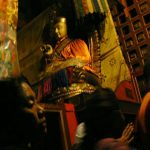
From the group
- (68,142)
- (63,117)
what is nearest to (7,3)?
(63,117)

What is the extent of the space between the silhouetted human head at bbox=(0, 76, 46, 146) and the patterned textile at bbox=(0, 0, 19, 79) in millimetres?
2024

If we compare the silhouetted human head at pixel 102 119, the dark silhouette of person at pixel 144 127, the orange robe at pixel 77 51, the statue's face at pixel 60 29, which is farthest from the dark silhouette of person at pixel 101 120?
the statue's face at pixel 60 29

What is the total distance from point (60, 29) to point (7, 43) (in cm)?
307

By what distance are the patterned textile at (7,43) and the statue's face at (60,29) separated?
2.73 metres

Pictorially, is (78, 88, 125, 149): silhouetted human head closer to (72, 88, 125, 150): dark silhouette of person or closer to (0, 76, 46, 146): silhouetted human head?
(72, 88, 125, 150): dark silhouette of person

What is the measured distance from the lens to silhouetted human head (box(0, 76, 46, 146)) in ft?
3.58

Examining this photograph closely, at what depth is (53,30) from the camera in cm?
633

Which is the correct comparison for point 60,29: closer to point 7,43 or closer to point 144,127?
point 7,43

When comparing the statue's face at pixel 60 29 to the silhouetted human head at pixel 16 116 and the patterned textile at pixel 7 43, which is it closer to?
the patterned textile at pixel 7 43

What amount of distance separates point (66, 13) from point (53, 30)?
4.00ft

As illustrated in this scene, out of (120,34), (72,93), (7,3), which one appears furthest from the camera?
(120,34)

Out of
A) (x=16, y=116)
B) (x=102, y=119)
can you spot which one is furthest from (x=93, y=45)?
(x=16, y=116)

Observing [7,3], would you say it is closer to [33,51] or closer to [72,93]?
[72,93]

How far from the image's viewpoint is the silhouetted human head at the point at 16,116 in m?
1.09
